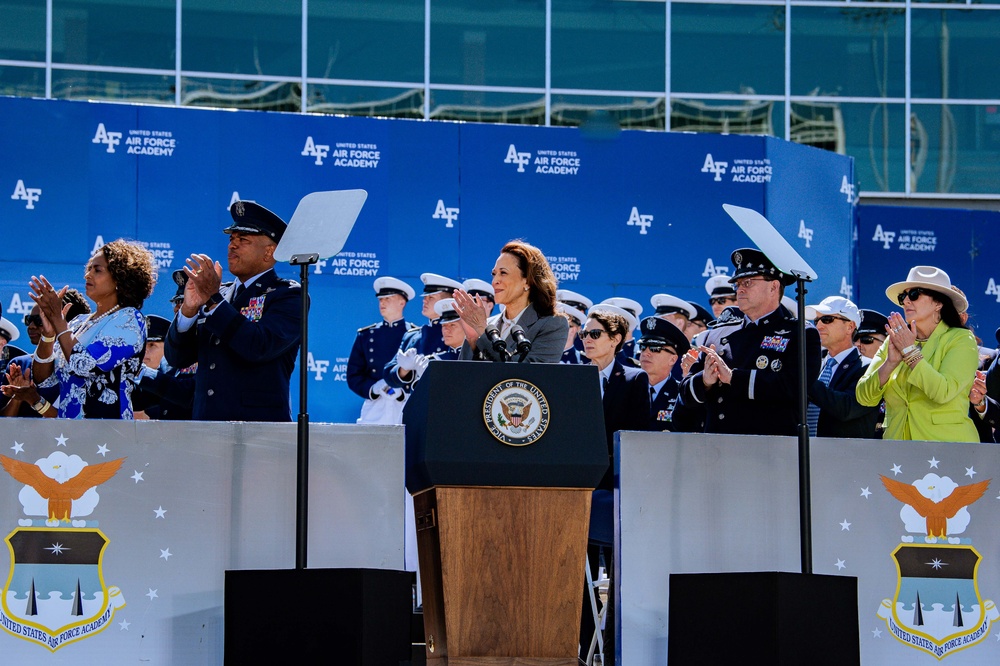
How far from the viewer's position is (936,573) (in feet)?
19.5

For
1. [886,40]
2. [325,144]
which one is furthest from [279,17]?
[886,40]

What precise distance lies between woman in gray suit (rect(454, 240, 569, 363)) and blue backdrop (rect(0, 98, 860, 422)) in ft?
22.0

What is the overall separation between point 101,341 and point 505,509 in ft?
7.05

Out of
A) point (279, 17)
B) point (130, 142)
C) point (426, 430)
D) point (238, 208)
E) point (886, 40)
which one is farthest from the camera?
point (886, 40)

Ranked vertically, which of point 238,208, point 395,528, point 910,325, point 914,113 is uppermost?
point 914,113

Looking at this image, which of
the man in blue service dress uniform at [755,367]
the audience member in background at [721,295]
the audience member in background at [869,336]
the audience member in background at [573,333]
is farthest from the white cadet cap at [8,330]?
the audience member in background at [869,336]

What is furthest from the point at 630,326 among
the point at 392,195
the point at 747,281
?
the point at 747,281

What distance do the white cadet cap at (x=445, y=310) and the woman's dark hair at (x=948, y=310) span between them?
15.7ft

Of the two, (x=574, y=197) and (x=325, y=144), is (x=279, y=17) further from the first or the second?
(x=574, y=197)

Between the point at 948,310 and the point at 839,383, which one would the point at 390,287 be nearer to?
the point at 839,383

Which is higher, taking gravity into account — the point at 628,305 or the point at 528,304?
the point at 628,305

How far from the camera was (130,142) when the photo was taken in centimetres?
1307

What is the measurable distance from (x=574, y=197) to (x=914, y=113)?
247 inches

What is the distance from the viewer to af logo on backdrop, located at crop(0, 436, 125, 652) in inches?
212
